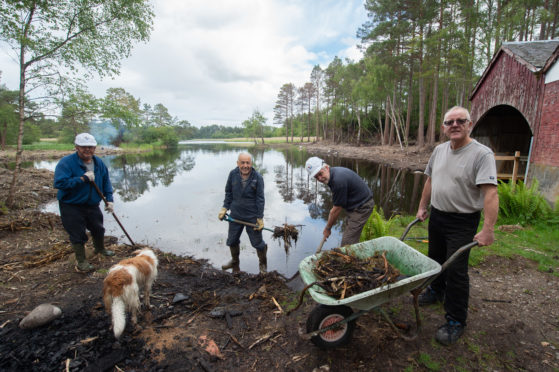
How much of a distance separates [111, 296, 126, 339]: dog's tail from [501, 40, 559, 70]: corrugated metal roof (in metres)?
13.0

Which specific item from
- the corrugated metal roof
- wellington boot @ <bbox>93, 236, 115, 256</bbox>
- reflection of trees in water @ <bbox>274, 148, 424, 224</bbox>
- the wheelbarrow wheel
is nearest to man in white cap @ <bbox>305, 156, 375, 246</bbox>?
the wheelbarrow wheel

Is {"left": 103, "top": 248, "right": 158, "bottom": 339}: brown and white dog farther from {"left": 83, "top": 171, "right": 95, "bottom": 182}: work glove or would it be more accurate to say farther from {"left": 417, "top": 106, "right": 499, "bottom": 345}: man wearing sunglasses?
{"left": 417, "top": 106, "right": 499, "bottom": 345}: man wearing sunglasses

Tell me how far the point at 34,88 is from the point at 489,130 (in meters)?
19.5

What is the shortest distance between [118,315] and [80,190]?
109 inches

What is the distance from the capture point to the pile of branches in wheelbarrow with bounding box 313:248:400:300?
253 centimetres

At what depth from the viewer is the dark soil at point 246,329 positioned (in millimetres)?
2645

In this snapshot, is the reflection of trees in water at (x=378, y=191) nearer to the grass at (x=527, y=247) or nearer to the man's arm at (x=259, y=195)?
the grass at (x=527, y=247)

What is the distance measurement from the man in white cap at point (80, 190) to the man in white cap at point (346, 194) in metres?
3.85

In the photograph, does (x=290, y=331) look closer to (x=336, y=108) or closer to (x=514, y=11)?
(x=514, y=11)

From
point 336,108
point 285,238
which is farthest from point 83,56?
point 336,108

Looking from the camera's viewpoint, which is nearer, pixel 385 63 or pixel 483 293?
pixel 483 293

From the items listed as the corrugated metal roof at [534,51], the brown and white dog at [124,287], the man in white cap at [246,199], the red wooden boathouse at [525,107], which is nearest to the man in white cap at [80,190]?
the brown and white dog at [124,287]

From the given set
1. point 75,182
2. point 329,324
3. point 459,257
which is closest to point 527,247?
point 459,257

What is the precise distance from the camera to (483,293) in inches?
151
